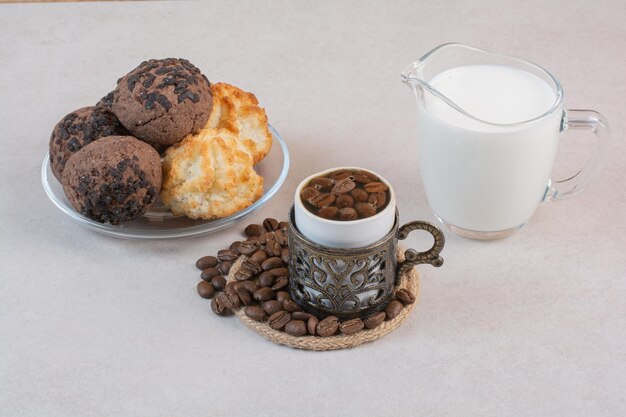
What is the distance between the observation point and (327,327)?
162 cm

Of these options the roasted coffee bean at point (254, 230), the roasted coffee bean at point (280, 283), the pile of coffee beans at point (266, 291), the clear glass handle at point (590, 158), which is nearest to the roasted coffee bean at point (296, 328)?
the pile of coffee beans at point (266, 291)

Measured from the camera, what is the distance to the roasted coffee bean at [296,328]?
63.7 inches

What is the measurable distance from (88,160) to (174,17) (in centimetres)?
118

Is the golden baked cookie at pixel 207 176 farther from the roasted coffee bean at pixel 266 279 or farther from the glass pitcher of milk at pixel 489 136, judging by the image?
the glass pitcher of milk at pixel 489 136

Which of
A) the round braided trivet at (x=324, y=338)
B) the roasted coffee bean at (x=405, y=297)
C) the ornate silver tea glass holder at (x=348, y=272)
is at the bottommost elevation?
the round braided trivet at (x=324, y=338)

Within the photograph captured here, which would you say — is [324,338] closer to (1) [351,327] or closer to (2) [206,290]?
(1) [351,327]

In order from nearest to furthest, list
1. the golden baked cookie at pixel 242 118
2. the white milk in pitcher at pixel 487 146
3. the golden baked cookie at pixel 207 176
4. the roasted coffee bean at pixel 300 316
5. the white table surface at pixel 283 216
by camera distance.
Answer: the white table surface at pixel 283 216
the roasted coffee bean at pixel 300 316
the white milk in pitcher at pixel 487 146
the golden baked cookie at pixel 207 176
the golden baked cookie at pixel 242 118

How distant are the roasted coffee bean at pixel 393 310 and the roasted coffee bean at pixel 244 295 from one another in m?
0.26

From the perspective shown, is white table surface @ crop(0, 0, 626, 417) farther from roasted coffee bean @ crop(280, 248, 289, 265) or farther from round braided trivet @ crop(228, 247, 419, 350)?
roasted coffee bean @ crop(280, 248, 289, 265)

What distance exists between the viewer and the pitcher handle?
1.65 metres

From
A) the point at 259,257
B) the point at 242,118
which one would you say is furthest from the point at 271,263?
the point at 242,118

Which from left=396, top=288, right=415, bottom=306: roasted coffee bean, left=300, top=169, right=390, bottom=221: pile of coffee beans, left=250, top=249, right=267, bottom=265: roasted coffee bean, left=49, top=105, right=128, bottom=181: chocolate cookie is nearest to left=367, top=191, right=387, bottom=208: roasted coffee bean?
left=300, top=169, right=390, bottom=221: pile of coffee beans

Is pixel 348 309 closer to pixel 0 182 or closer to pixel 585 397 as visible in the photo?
pixel 585 397

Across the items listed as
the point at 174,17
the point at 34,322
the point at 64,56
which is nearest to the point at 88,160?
the point at 34,322
